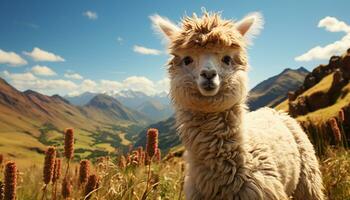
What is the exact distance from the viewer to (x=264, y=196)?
5133 mm

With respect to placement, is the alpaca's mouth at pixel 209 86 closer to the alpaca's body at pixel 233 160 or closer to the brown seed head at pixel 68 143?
the alpaca's body at pixel 233 160

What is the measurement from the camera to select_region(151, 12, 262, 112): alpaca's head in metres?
5.59

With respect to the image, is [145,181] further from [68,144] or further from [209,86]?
[209,86]

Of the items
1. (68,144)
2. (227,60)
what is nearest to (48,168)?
(68,144)

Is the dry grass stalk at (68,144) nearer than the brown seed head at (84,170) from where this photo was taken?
Yes

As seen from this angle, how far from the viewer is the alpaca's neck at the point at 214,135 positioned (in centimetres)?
541

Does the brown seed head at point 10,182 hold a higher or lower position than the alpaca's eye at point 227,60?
lower

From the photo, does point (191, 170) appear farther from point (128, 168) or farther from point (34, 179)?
point (34, 179)

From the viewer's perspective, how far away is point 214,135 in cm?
558

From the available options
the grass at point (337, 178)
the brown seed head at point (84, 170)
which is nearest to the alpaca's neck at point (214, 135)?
the brown seed head at point (84, 170)

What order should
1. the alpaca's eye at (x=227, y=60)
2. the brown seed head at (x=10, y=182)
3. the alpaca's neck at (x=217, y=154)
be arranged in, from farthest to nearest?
the alpaca's eye at (x=227, y=60) < the alpaca's neck at (x=217, y=154) < the brown seed head at (x=10, y=182)

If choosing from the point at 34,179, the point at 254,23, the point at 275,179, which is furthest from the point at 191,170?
the point at 34,179

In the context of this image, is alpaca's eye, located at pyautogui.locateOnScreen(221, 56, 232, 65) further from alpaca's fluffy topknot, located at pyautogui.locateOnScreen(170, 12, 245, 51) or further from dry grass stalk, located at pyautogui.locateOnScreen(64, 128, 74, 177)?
dry grass stalk, located at pyautogui.locateOnScreen(64, 128, 74, 177)

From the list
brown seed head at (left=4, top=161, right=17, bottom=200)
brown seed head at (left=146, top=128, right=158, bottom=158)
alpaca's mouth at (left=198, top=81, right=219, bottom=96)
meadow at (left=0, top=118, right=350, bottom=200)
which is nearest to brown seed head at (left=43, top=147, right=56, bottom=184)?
meadow at (left=0, top=118, right=350, bottom=200)
